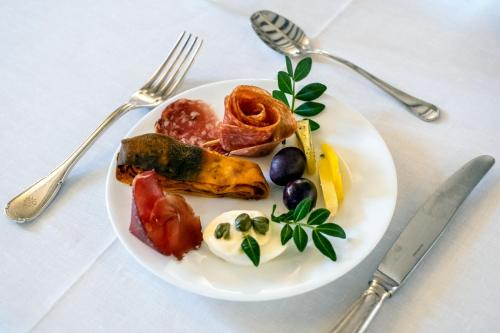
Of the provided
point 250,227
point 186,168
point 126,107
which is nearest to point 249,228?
point 250,227

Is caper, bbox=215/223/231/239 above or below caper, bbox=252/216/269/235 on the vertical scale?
below

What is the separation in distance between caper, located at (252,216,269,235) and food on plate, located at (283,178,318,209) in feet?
0.30

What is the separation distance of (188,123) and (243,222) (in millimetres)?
357

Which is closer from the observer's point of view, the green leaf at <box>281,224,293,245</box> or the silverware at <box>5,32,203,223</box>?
the green leaf at <box>281,224,293,245</box>

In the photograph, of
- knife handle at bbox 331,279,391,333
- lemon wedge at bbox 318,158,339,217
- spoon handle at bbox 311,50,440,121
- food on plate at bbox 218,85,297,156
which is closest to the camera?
knife handle at bbox 331,279,391,333

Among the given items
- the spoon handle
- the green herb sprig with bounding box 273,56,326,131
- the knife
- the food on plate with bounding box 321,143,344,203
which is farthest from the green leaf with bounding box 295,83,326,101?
the knife

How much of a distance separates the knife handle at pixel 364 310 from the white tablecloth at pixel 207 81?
0.04 meters

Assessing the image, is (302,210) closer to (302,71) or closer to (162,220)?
(162,220)

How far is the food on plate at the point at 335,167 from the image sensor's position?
102cm

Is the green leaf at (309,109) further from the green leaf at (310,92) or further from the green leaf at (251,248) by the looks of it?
the green leaf at (251,248)

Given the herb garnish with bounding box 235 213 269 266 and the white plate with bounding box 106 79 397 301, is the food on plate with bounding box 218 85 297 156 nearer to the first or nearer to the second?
the white plate with bounding box 106 79 397 301

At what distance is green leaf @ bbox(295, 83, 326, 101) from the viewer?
117 cm

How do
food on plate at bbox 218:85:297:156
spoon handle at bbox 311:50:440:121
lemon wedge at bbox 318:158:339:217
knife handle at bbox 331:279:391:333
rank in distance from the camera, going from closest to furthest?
knife handle at bbox 331:279:391:333 < lemon wedge at bbox 318:158:339:217 < food on plate at bbox 218:85:297:156 < spoon handle at bbox 311:50:440:121

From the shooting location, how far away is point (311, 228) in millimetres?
947
